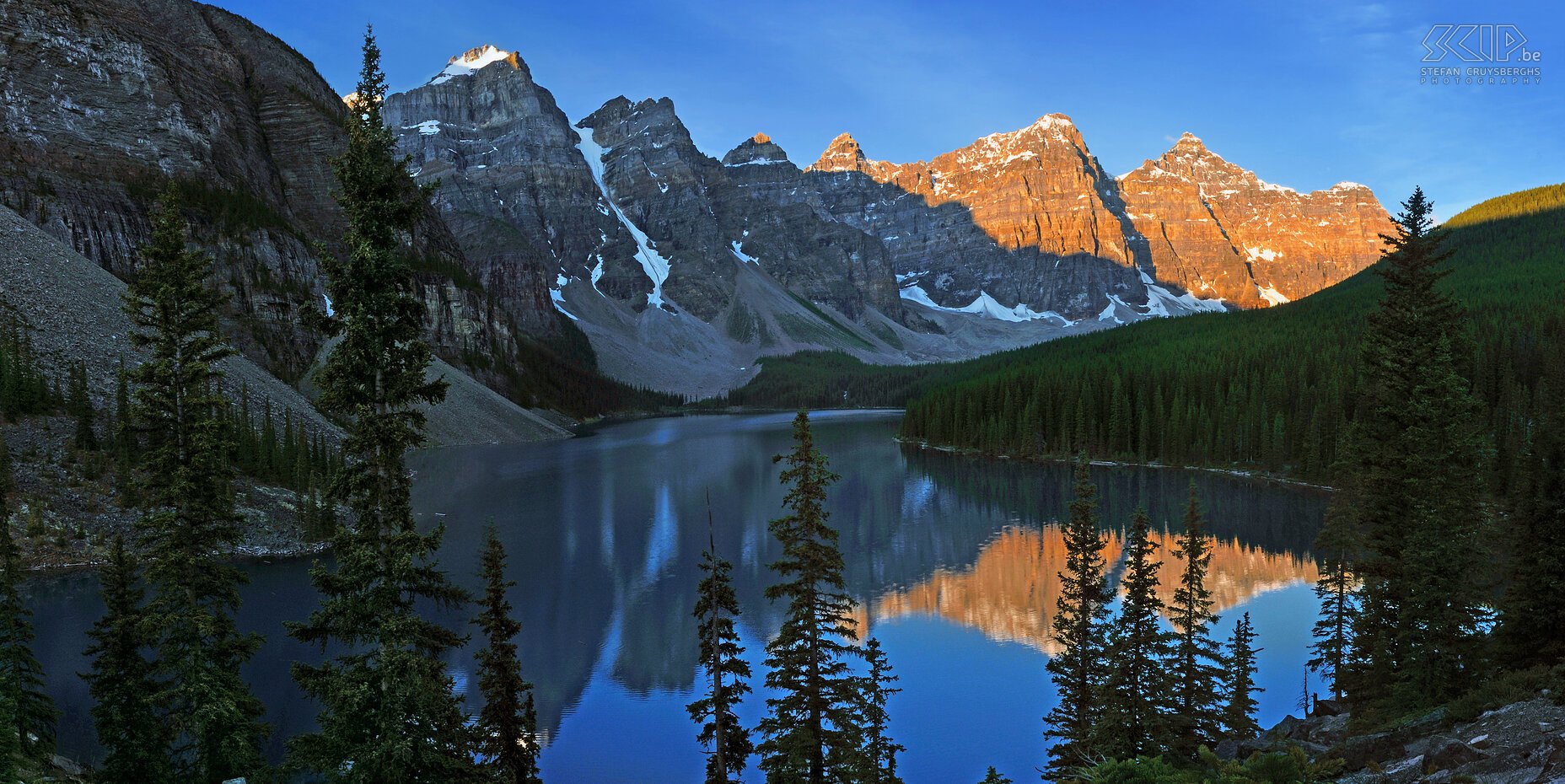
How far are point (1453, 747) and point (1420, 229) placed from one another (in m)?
20.3

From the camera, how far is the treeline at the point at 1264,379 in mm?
82812

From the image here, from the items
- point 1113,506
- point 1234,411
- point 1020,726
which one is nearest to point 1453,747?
point 1020,726

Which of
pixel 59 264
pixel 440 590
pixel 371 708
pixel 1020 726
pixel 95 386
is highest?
pixel 59 264

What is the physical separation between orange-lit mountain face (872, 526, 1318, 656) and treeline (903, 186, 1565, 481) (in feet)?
68.5

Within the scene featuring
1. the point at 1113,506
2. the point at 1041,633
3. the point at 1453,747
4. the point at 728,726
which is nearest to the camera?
the point at 1453,747

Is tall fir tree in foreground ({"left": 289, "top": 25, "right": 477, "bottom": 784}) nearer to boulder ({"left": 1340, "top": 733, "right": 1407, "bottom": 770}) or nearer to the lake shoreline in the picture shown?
boulder ({"left": 1340, "top": 733, "right": 1407, "bottom": 770})

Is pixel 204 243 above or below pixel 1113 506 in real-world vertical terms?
above

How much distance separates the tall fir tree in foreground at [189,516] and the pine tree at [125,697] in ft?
1.35

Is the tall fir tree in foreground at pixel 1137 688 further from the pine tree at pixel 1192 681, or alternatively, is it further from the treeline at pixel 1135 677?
the pine tree at pixel 1192 681

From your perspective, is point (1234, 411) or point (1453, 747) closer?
point (1453, 747)

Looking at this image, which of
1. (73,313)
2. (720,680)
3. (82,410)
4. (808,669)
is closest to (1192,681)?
(808,669)

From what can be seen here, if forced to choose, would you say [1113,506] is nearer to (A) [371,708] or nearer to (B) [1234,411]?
(B) [1234,411]

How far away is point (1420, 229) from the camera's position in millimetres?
25734

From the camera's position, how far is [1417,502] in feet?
71.1
